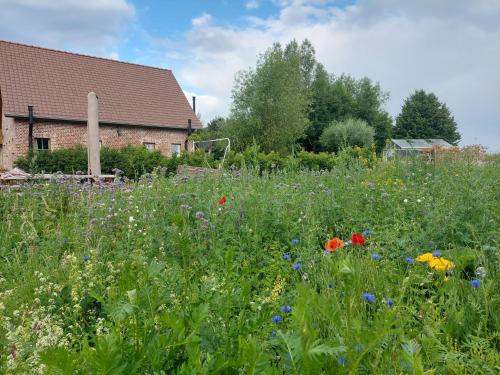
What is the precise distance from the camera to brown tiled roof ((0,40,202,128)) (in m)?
24.5

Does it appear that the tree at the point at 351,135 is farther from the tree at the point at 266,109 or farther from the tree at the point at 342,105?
the tree at the point at 266,109

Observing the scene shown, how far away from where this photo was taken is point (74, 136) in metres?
25.6

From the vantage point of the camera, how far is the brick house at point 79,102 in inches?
936

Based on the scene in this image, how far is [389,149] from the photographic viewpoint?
8.46 metres

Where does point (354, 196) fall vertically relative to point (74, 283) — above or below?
above

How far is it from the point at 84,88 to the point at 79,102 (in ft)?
5.53

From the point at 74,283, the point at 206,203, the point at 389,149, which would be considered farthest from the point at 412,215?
the point at 389,149

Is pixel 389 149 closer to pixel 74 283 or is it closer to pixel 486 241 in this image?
pixel 486 241

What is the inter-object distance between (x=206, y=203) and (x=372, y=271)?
2.39 meters

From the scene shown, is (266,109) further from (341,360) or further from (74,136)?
(341,360)

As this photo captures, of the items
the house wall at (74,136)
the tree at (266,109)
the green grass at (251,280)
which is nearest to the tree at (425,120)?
the tree at (266,109)

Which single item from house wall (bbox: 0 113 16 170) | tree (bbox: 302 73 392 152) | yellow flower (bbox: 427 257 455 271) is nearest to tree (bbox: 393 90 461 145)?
tree (bbox: 302 73 392 152)

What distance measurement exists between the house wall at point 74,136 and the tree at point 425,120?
160 ft

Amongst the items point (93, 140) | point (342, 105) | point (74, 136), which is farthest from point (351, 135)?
point (93, 140)
